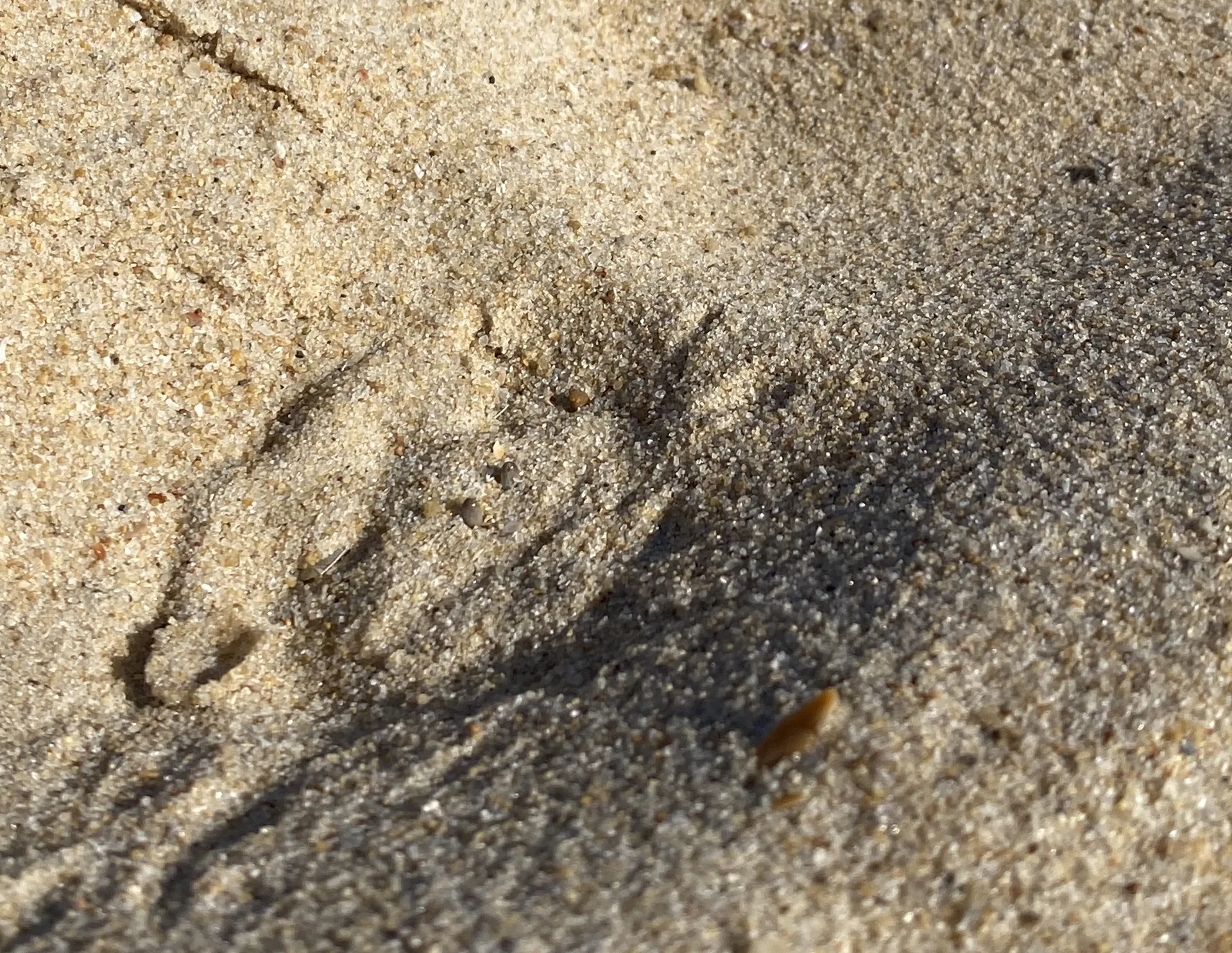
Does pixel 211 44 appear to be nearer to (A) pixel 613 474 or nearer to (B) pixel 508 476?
(B) pixel 508 476

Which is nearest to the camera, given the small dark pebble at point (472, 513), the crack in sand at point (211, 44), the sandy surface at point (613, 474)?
the sandy surface at point (613, 474)

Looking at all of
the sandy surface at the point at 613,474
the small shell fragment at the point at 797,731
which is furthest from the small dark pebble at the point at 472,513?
the small shell fragment at the point at 797,731

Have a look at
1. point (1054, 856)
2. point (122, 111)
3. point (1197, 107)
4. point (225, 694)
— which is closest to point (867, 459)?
point (1054, 856)

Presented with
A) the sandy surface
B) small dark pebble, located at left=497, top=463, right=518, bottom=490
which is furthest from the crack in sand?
small dark pebble, located at left=497, top=463, right=518, bottom=490

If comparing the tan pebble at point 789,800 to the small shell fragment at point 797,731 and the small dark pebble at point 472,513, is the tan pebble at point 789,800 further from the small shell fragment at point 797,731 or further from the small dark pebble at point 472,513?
the small dark pebble at point 472,513

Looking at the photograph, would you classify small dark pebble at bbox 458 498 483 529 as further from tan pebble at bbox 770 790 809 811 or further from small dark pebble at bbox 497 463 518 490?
tan pebble at bbox 770 790 809 811

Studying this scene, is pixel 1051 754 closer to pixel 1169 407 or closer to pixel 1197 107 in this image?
pixel 1169 407
